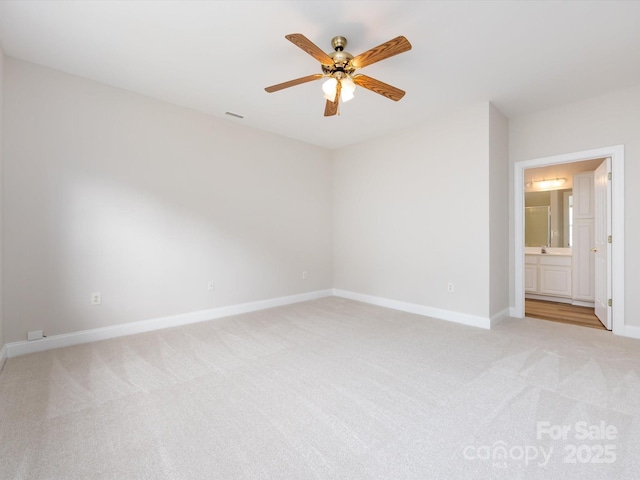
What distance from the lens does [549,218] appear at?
5.68 m

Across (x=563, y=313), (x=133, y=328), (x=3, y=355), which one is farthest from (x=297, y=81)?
(x=563, y=313)

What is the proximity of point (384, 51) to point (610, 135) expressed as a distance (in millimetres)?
3113

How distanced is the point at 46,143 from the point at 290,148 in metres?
3.03

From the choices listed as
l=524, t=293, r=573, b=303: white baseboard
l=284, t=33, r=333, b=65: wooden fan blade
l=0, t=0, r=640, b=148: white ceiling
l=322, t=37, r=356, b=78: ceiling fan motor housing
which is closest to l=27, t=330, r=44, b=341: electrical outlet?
l=0, t=0, r=640, b=148: white ceiling

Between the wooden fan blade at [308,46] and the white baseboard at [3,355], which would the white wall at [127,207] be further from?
the wooden fan blade at [308,46]

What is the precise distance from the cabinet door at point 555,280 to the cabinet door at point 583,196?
93 centimetres

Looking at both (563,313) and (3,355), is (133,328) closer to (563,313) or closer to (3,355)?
(3,355)

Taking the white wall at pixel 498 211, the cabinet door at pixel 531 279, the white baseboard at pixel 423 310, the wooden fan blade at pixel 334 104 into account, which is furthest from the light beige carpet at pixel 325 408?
the cabinet door at pixel 531 279

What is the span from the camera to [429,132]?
4105mm

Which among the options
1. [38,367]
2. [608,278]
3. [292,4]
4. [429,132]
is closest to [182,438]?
[38,367]

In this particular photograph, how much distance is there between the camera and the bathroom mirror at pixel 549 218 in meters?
5.44

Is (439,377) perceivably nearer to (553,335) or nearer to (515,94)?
(553,335)

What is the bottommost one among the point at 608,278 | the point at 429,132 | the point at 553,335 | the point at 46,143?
the point at 553,335

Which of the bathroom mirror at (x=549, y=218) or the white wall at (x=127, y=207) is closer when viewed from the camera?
the white wall at (x=127, y=207)
